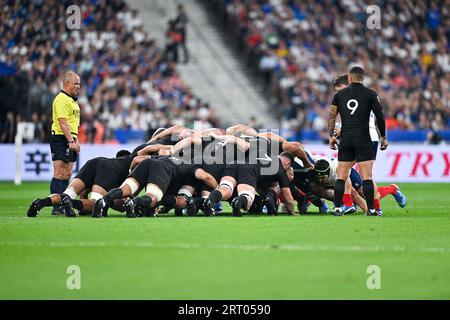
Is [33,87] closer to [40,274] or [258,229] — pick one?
[258,229]

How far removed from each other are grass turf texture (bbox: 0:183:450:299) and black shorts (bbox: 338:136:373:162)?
959mm

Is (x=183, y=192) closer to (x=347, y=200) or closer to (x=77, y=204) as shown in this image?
(x=77, y=204)

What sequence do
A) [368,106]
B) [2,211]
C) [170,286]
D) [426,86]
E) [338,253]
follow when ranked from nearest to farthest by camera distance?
[170,286]
[338,253]
[368,106]
[2,211]
[426,86]

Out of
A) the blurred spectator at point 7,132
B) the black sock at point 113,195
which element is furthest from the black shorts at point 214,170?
the blurred spectator at point 7,132

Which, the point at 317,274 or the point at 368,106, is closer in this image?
the point at 317,274

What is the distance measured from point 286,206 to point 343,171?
4.22ft

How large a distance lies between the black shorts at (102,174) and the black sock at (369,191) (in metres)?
3.78

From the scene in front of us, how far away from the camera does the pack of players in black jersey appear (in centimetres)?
1504

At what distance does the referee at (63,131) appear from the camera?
16531 millimetres

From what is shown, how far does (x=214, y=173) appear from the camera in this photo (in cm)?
1598

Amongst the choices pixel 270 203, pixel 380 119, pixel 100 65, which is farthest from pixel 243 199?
pixel 100 65

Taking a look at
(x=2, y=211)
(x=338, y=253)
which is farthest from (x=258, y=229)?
(x=2, y=211)

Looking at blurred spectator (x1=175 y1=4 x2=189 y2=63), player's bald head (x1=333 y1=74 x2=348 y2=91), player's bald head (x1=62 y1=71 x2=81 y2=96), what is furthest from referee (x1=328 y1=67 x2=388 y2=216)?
blurred spectator (x1=175 y1=4 x2=189 y2=63)

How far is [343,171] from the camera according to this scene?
51.0ft
